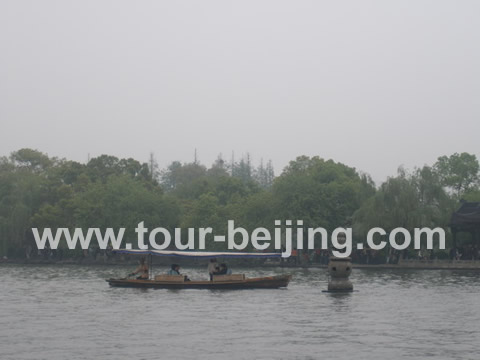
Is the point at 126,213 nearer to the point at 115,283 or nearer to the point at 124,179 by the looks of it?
the point at 124,179

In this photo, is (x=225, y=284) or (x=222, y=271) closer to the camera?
(x=225, y=284)

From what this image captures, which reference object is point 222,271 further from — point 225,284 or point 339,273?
point 339,273

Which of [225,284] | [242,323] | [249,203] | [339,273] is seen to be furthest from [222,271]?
[249,203]

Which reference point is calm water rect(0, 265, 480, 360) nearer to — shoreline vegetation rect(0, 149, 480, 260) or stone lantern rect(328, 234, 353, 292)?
stone lantern rect(328, 234, 353, 292)

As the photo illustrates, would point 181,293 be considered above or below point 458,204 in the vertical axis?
below

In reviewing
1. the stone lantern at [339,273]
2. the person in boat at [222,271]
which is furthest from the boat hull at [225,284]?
the stone lantern at [339,273]

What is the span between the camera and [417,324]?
110 ft

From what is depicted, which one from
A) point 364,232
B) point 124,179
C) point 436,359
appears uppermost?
point 124,179

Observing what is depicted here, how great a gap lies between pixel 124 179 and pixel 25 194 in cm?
1375

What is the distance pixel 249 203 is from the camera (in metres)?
92.0

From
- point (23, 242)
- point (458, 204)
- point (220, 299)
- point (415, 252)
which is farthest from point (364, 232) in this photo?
point (23, 242)

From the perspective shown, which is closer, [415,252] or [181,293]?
[181,293]

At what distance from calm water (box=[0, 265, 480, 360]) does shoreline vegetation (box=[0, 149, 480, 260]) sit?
24633mm

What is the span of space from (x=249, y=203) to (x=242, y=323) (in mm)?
58031
